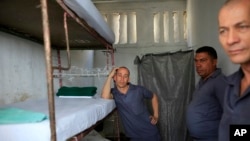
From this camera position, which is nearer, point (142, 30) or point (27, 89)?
point (27, 89)

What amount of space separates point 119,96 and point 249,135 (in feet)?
5.59

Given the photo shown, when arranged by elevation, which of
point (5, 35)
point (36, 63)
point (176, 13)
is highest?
point (176, 13)

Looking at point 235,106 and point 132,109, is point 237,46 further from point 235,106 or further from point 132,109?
point 132,109

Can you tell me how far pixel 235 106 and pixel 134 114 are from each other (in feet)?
5.23

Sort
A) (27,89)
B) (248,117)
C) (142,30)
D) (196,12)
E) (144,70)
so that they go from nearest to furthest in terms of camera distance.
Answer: (248,117) < (27,89) < (196,12) < (144,70) < (142,30)

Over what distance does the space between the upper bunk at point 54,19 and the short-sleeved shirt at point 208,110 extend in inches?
38.3

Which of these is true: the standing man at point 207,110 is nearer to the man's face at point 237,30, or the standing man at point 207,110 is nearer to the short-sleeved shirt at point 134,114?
the short-sleeved shirt at point 134,114

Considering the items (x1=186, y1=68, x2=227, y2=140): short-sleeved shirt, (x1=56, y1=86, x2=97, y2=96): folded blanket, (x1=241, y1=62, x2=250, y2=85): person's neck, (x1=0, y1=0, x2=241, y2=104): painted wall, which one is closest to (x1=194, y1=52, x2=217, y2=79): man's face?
(x1=0, y1=0, x2=241, y2=104): painted wall

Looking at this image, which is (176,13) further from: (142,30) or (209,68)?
(209,68)

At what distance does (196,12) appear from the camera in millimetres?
3262

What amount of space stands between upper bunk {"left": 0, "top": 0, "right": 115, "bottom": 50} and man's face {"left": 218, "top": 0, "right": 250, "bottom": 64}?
0.82 m

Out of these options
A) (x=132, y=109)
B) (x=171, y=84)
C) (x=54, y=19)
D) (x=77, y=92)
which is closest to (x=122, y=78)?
(x=132, y=109)

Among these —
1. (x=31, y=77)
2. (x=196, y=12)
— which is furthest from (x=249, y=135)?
(x=196, y=12)

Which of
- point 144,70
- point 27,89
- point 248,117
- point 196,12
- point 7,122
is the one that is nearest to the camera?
point 248,117
